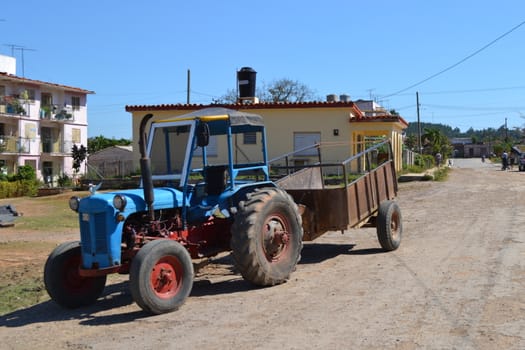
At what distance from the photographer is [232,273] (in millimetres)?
9570

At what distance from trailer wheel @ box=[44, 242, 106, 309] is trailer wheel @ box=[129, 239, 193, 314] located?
46.9 inches

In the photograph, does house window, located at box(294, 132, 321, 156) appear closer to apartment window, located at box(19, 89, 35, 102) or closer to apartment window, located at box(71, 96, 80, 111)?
apartment window, located at box(19, 89, 35, 102)

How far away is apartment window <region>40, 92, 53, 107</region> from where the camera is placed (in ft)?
161

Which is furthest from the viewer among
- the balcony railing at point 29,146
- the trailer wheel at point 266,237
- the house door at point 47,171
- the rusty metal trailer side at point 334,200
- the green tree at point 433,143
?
the green tree at point 433,143

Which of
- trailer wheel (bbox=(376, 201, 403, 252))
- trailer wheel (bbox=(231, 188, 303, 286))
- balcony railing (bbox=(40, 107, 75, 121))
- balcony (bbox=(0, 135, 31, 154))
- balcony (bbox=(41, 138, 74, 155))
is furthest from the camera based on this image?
balcony (bbox=(41, 138, 74, 155))

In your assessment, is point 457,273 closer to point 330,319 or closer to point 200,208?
point 330,319

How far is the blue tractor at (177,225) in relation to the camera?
716 centimetres

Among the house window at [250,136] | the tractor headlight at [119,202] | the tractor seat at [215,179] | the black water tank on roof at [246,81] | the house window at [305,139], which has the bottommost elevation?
Result: the tractor headlight at [119,202]

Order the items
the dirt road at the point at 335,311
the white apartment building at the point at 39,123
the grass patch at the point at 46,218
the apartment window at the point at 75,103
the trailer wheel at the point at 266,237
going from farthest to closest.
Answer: the apartment window at the point at 75,103
the white apartment building at the point at 39,123
the grass patch at the point at 46,218
the trailer wheel at the point at 266,237
the dirt road at the point at 335,311

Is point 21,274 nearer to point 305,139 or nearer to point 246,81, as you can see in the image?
point 305,139

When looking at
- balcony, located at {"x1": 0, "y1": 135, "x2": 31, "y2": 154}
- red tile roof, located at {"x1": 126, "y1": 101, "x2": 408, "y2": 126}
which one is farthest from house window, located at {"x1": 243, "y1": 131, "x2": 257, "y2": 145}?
balcony, located at {"x1": 0, "y1": 135, "x2": 31, "y2": 154}

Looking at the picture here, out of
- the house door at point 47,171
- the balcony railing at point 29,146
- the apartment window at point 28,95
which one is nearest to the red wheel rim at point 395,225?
the balcony railing at point 29,146

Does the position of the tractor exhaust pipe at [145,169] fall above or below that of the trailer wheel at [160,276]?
above

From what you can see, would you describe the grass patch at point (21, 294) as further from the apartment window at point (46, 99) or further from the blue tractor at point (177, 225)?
the apartment window at point (46, 99)
